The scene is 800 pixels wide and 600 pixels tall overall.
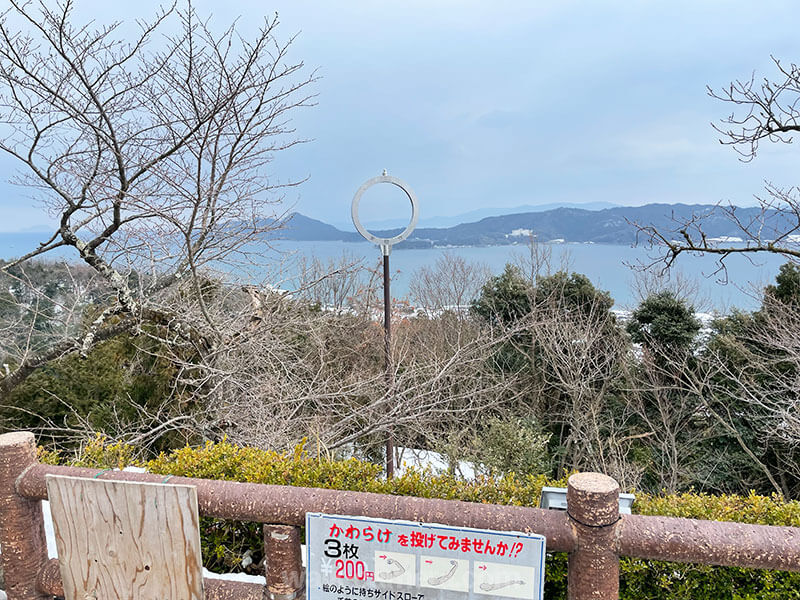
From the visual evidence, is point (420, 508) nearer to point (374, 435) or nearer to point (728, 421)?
point (374, 435)

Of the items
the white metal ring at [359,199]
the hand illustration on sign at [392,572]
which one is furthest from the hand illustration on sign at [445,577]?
the white metal ring at [359,199]

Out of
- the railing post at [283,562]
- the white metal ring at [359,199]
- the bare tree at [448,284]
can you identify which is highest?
the white metal ring at [359,199]

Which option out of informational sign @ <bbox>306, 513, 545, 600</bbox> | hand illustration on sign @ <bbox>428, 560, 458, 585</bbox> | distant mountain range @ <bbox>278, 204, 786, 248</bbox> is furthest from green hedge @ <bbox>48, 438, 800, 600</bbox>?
distant mountain range @ <bbox>278, 204, 786, 248</bbox>

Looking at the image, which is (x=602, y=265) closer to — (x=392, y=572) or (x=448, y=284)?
(x=448, y=284)

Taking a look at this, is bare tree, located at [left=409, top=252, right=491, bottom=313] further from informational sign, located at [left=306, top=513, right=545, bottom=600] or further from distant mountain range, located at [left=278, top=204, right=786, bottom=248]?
informational sign, located at [left=306, top=513, right=545, bottom=600]

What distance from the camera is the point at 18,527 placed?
2.12 m

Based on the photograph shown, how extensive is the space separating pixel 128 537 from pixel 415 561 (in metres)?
1.16

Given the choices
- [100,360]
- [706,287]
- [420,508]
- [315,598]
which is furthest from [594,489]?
[706,287]

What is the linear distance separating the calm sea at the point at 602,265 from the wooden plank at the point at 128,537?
384 centimetres

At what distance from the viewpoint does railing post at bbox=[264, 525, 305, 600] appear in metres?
1.92

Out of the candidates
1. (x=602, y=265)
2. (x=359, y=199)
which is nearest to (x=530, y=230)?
(x=602, y=265)

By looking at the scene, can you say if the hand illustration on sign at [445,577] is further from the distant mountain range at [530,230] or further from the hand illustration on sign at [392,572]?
the distant mountain range at [530,230]

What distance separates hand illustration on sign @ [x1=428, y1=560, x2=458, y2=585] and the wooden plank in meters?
0.93

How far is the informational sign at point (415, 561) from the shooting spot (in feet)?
5.64
